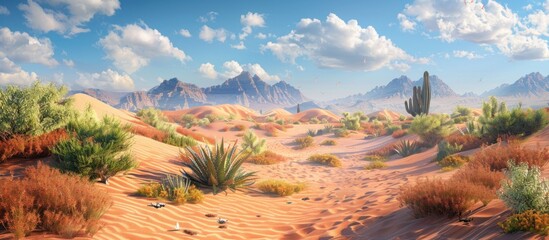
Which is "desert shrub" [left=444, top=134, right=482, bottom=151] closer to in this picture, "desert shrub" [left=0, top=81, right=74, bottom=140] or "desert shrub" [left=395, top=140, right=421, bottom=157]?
"desert shrub" [left=395, top=140, right=421, bottom=157]

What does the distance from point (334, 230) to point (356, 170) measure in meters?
8.13

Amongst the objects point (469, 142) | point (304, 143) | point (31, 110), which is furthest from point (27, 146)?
point (304, 143)

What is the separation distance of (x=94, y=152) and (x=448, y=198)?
6491 mm

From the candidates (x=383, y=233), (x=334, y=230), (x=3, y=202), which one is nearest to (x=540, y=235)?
(x=383, y=233)

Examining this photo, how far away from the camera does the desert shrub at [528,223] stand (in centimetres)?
360

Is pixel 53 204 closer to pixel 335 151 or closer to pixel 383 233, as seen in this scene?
pixel 383 233

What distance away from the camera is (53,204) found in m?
4.88

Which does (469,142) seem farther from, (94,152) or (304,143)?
(94,152)

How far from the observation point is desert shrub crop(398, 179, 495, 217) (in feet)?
16.4

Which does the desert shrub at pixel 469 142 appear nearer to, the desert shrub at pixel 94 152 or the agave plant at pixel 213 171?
the agave plant at pixel 213 171

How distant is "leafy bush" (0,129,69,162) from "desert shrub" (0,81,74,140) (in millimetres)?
296

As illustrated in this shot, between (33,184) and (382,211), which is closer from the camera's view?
(33,184)

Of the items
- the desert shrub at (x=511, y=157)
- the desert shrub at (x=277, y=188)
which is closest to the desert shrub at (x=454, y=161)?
the desert shrub at (x=511, y=157)

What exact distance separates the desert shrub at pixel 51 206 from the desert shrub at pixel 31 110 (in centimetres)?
368
